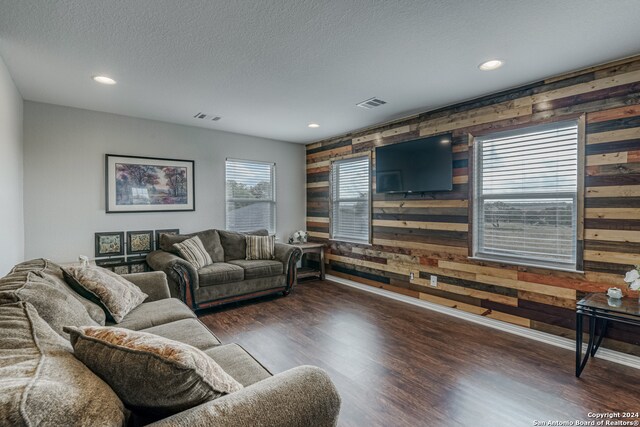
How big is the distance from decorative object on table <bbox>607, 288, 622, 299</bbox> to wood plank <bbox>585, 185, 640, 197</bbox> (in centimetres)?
79

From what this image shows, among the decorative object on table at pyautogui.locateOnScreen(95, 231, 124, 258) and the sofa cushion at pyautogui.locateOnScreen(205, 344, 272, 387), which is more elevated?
the decorative object on table at pyautogui.locateOnScreen(95, 231, 124, 258)

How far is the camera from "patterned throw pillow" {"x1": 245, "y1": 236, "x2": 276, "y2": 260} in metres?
4.77

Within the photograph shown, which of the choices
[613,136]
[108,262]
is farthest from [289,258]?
[613,136]

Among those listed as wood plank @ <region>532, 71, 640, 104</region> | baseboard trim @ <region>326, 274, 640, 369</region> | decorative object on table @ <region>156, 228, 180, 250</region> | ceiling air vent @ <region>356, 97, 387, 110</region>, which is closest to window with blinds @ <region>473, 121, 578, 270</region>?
wood plank @ <region>532, 71, 640, 104</region>

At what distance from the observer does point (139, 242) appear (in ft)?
14.2

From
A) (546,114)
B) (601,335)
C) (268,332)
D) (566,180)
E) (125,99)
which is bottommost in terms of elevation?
(268,332)

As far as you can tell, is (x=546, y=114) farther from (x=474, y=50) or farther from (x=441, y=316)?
(x=441, y=316)

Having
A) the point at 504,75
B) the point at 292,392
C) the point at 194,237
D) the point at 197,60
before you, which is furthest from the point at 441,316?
the point at 197,60

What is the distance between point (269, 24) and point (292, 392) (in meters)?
2.21

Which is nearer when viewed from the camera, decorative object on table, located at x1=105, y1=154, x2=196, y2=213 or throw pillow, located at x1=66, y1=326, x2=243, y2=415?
throw pillow, located at x1=66, y1=326, x2=243, y2=415

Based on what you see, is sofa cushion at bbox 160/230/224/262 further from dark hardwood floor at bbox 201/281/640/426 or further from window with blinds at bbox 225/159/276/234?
dark hardwood floor at bbox 201/281/640/426

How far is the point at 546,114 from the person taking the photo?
3.06m

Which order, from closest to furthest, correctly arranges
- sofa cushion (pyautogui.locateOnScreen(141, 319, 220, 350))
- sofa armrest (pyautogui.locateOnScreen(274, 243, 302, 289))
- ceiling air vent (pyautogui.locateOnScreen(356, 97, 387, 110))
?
sofa cushion (pyautogui.locateOnScreen(141, 319, 220, 350))
ceiling air vent (pyautogui.locateOnScreen(356, 97, 387, 110))
sofa armrest (pyautogui.locateOnScreen(274, 243, 302, 289))

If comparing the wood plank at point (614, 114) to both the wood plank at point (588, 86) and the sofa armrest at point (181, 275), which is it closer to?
the wood plank at point (588, 86)
